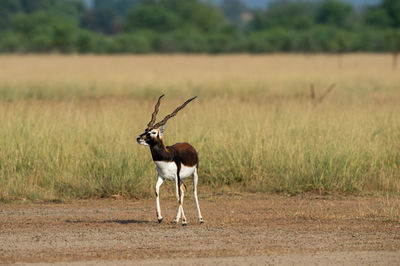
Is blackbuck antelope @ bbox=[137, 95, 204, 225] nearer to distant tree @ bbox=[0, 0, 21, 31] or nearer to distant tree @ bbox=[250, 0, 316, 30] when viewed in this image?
distant tree @ bbox=[250, 0, 316, 30]

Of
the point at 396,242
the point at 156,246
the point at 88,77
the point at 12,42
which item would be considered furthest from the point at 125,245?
the point at 12,42

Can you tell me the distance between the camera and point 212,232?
7562 millimetres

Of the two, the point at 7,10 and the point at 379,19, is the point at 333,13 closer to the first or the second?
the point at 379,19

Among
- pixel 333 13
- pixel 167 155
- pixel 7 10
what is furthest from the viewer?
pixel 7 10

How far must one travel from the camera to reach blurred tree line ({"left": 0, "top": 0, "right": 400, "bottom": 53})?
65.3 m

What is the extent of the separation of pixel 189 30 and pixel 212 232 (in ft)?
292

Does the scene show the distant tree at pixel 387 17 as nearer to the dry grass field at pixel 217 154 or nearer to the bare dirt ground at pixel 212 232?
the dry grass field at pixel 217 154

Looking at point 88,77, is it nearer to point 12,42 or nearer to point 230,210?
point 230,210

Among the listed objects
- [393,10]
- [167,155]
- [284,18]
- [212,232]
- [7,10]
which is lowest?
[212,232]

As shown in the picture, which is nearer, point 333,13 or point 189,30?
point 189,30

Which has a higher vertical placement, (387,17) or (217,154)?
(387,17)

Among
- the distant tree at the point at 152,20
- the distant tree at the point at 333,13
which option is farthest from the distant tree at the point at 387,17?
the distant tree at the point at 152,20

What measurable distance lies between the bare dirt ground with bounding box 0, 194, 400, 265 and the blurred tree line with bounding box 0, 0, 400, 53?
35.1 m

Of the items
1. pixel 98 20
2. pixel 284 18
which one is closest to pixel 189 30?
pixel 284 18
